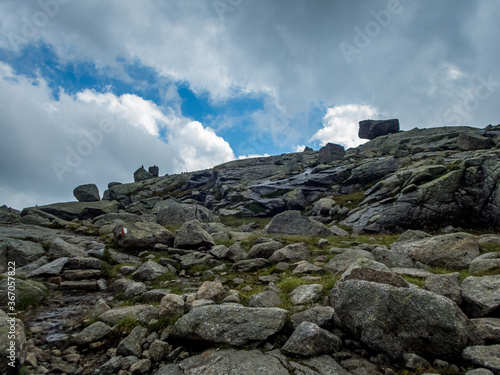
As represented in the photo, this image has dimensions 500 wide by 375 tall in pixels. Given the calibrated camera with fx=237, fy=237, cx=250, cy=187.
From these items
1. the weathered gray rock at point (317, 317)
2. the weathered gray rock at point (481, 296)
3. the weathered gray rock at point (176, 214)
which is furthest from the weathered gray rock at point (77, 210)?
the weathered gray rock at point (481, 296)

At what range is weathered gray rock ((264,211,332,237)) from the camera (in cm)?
2472

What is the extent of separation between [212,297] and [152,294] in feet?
9.34

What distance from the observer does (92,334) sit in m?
6.83

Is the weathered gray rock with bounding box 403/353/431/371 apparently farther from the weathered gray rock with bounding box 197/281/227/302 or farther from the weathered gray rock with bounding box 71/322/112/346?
the weathered gray rock with bounding box 71/322/112/346

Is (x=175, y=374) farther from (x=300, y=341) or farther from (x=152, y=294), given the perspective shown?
(x=152, y=294)

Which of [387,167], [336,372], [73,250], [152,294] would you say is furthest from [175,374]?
[387,167]

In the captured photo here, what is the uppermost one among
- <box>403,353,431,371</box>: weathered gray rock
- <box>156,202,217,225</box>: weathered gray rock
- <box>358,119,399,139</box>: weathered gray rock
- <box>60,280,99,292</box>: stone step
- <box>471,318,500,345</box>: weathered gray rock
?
<box>358,119,399,139</box>: weathered gray rock

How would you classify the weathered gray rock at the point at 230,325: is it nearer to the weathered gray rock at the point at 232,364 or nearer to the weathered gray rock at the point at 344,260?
the weathered gray rock at the point at 232,364

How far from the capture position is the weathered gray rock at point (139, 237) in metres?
17.1

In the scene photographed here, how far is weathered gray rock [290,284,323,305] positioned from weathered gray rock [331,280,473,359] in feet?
5.43

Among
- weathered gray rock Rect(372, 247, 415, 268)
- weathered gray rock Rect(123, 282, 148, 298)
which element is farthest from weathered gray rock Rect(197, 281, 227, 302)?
weathered gray rock Rect(372, 247, 415, 268)

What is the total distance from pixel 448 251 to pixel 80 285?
17595 mm

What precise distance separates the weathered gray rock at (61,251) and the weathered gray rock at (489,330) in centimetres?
1784

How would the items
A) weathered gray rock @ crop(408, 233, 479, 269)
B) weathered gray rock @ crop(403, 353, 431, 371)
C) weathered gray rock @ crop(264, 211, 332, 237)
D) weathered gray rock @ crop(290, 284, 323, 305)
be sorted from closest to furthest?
→ 1. weathered gray rock @ crop(403, 353, 431, 371)
2. weathered gray rock @ crop(290, 284, 323, 305)
3. weathered gray rock @ crop(408, 233, 479, 269)
4. weathered gray rock @ crop(264, 211, 332, 237)
